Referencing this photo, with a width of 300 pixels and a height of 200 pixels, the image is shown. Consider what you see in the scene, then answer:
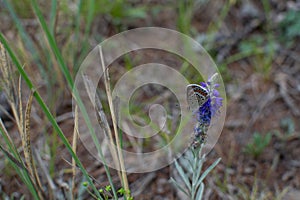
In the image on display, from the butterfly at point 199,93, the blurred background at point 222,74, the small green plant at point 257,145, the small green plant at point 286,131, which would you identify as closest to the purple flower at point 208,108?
the butterfly at point 199,93

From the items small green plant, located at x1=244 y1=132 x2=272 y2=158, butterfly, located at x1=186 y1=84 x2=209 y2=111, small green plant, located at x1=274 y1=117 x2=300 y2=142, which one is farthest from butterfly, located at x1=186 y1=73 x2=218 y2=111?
small green plant, located at x1=274 y1=117 x2=300 y2=142

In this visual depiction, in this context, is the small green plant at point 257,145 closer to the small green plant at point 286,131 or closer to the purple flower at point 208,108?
the small green plant at point 286,131

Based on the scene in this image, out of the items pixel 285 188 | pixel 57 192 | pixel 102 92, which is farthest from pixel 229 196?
pixel 102 92

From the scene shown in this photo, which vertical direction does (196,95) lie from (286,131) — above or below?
above

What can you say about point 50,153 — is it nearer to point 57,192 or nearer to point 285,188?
point 57,192

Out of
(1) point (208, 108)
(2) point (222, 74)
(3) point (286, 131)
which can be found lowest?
(3) point (286, 131)

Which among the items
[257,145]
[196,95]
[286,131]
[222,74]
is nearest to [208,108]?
[196,95]

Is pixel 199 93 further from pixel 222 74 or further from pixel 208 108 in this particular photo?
pixel 222 74
